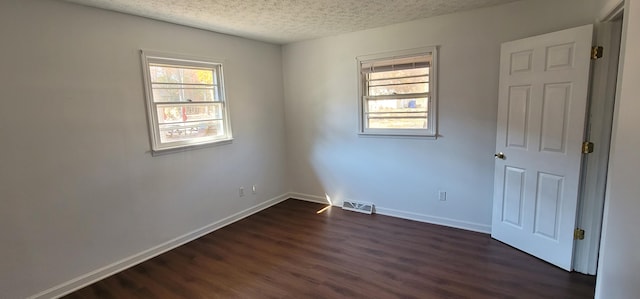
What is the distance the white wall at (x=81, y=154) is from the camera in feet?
7.43

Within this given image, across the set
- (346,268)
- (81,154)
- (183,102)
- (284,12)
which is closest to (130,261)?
(81,154)

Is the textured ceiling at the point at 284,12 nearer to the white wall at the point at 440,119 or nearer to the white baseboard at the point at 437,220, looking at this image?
the white wall at the point at 440,119

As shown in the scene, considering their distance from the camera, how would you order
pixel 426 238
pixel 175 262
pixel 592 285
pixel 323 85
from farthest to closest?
pixel 323 85, pixel 426 238, pixel 175 262, pixel 592 285

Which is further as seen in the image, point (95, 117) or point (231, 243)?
point (231, 243)

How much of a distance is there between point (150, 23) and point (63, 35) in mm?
755

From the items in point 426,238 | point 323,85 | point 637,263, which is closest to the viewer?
point 637,263

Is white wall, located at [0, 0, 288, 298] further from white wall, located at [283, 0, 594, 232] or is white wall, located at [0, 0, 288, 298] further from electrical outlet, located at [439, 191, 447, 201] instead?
electrical outlet, located at [439, 191, 447, 201]

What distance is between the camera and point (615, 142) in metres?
1.74

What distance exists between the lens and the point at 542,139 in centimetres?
268

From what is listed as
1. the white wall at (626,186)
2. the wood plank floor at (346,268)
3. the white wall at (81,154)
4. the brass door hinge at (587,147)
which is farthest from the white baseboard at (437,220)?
the white wall at (81,154)

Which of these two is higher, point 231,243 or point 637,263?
point 637,263

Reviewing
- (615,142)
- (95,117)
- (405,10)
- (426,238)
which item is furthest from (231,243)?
(615,142)

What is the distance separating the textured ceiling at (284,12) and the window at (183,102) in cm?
44

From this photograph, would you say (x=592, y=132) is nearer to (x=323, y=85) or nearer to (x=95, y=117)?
(x=323, y=85)
